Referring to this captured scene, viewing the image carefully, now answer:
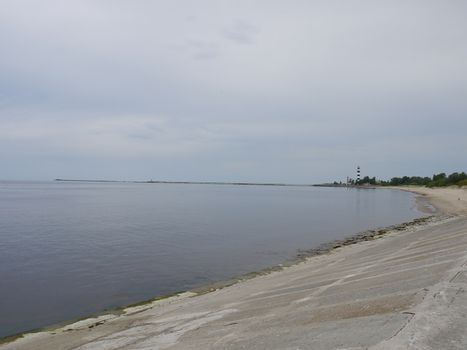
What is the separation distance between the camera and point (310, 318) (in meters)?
8.77

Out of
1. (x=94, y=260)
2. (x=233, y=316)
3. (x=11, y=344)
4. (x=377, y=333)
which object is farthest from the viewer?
(x=94, y=260)

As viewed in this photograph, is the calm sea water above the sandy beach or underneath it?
underneath

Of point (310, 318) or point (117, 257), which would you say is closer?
point (310, 318)

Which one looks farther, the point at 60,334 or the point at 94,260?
the point at 94,260

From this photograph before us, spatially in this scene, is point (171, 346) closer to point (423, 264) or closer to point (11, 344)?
point (11, 344)

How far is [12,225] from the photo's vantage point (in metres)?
39.8

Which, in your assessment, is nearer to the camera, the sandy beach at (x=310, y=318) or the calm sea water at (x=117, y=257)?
the sandy beach at (x=310, y=318)

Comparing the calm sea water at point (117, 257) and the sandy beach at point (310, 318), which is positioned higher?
the sandy beach at point (310, 318)

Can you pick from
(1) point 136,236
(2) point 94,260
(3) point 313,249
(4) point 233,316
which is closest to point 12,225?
(1) point 136,236

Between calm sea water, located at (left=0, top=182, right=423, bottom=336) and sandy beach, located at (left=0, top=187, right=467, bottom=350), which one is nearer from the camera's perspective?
sandy beach, located at (left=0, top=187, right=467, bottom=350)

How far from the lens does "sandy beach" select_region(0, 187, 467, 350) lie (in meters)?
6.46

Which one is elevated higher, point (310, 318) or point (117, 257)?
point (310, 318)

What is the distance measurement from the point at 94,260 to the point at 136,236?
32.4ft

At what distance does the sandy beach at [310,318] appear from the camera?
21.2ft
